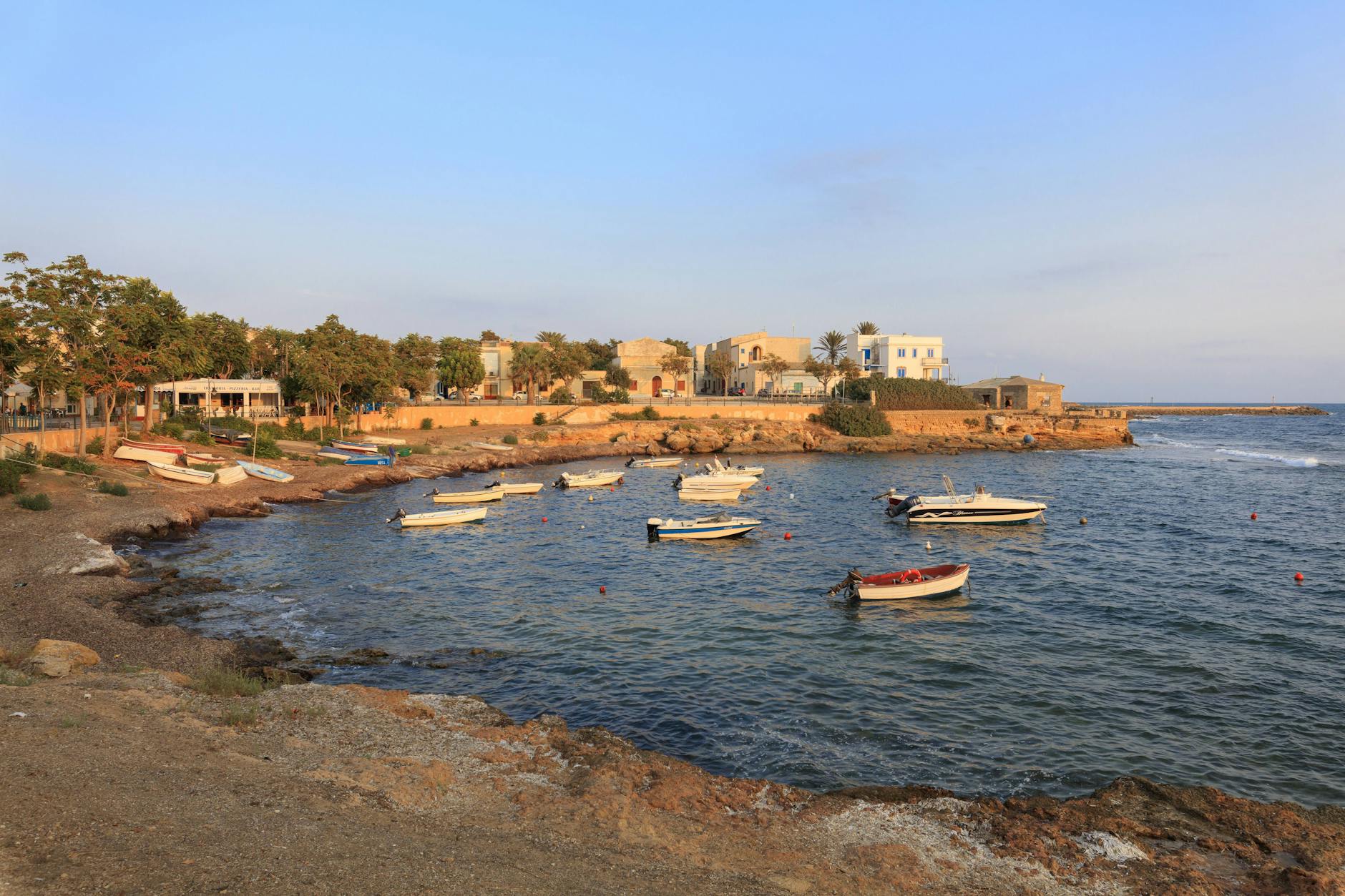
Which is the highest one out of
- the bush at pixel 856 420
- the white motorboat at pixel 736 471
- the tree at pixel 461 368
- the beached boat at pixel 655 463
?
the tree at pixel 461 368

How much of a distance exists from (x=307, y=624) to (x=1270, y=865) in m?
22.9

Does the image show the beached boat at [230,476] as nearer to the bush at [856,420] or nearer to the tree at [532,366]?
the tree at [532,366]

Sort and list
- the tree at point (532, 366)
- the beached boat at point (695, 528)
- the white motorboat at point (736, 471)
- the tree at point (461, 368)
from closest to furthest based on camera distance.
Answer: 1. the beached boat at point (695, 528)
2. the white motorboat at point (736, 471)
3. the tree at point (461, 368)
4. the tree at point (532, 366)

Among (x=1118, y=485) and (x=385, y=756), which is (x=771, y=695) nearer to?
(x=385, y=756)

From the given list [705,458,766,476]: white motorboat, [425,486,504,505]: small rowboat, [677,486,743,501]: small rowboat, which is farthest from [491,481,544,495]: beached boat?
[705,458,766,476]: white motorboat

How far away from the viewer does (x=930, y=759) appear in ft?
48.9

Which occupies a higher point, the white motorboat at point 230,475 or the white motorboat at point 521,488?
the white motorboat at point 230,475

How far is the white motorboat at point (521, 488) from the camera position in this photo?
4991 cm

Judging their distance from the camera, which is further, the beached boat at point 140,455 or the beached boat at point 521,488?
the beached boat at point 521,488

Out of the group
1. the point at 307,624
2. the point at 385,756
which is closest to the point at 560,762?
the point at 385,756

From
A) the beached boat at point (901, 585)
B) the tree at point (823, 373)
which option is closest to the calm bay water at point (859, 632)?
the beached boat at point (901, 585)

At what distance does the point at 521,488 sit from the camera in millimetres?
51219

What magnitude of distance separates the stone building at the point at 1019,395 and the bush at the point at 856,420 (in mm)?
19521

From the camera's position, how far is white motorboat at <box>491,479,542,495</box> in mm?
49906
